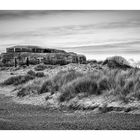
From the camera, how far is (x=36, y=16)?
7.81m

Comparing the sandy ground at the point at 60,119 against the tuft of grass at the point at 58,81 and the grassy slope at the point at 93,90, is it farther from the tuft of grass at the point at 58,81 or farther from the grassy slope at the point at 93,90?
the tuft of grass at the point at 58,81

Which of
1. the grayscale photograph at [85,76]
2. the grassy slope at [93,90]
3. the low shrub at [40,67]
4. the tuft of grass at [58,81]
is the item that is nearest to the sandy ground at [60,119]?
the grayscale photograph at [85,76]

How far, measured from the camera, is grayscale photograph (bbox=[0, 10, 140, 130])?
22.3ft

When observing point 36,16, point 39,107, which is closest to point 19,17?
point 36,16

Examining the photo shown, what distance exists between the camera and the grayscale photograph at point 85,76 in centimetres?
681

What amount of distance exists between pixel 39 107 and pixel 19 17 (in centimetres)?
200

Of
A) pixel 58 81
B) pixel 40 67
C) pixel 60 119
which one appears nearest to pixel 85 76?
pixel 58 81

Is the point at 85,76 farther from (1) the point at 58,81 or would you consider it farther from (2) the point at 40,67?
(2) the point at 40,67

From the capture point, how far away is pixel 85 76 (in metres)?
9.31

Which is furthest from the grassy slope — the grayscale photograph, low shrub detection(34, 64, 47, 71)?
low shrub detection(34, 64, 47, 71)

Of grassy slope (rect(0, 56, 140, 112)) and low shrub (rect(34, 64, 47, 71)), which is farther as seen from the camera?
low shrub (rect(34, 64, 47, 71))

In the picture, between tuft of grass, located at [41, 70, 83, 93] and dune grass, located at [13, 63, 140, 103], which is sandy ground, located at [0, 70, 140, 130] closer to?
dune grass, located at [13, 63, 140, 103]

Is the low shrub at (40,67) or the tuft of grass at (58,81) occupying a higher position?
the low shrub at (40,67)
